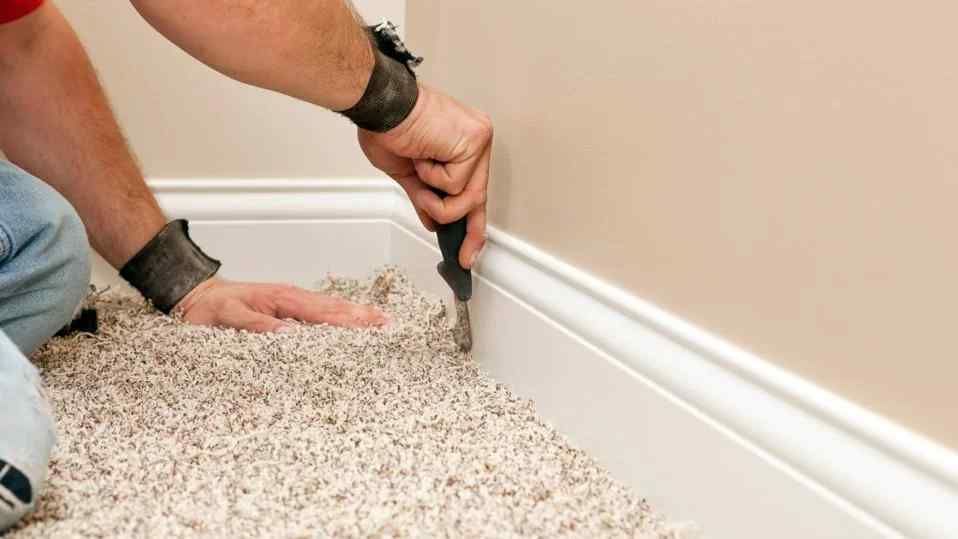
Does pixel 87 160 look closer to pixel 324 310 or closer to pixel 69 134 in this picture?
pixel 69 134

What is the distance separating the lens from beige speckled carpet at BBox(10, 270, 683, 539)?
0.64 m

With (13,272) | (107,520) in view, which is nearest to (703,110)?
(107,520)

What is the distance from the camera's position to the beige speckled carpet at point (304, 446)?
2.11ft

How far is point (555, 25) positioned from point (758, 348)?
0.40 metres

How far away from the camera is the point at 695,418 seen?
0.67 metres

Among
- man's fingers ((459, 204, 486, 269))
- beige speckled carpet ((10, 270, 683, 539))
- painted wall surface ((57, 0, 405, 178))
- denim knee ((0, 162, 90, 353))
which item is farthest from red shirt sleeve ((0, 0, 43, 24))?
man's fingers ((459, 204, 486, 269))

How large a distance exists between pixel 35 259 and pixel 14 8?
1.39ft

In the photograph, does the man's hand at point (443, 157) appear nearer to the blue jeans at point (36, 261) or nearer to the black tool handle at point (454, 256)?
the black tool handle at point (454, 256)

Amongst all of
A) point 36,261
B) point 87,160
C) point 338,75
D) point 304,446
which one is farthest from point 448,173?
point 87,160

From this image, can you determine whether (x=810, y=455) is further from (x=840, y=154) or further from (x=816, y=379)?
(x=840, y=154)

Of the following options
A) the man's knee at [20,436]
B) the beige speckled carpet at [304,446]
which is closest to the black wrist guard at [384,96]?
the beige speckled carpet at [304,446]

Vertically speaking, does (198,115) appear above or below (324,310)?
above

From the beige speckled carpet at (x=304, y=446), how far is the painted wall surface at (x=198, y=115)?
0.38 meters

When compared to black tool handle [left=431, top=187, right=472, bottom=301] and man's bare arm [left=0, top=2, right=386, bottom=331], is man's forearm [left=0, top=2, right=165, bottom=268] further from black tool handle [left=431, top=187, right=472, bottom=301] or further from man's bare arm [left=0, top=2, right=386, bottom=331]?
black tool handle [left=431, top=187, right=472, bottom=301]
